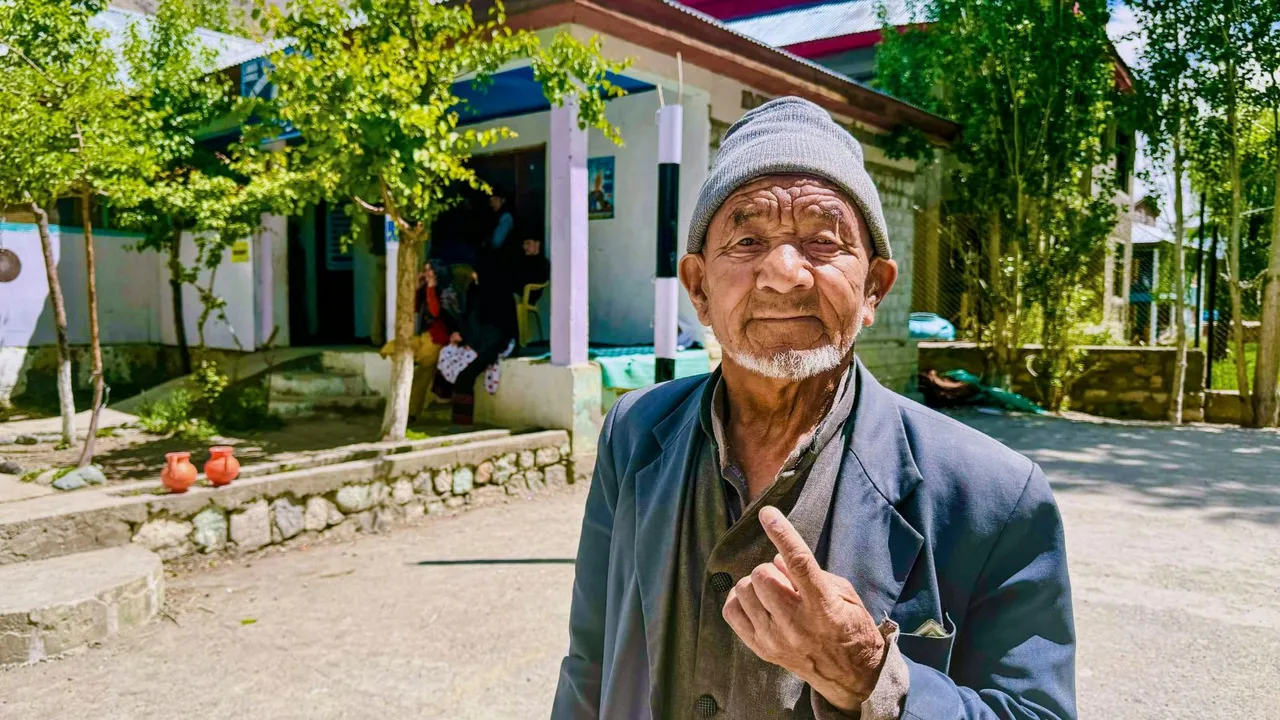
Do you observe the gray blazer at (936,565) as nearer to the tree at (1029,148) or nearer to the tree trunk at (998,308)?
the tree at (1029,148)

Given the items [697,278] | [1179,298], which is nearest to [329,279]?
[1179,298]

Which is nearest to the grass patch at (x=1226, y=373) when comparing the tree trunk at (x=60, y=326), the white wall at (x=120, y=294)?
the white wall at (x=120, y=294)

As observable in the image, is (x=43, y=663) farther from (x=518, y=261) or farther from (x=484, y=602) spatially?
(x=518, y=261)

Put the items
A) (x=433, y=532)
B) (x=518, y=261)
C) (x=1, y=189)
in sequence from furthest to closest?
(x=518, y=261) → (x=433, y=532) → (x=1, y=189)

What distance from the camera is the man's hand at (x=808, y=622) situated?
1021 mm

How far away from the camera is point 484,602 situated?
440 centimetres

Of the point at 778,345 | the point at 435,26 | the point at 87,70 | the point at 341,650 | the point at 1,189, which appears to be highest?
the point at 435,26

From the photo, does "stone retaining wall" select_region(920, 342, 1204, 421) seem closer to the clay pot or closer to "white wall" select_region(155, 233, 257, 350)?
"white wall" select_region(155, 233, 257, 350)

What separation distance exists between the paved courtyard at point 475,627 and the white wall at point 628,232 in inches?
121

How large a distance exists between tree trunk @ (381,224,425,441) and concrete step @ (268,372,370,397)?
2541 mm

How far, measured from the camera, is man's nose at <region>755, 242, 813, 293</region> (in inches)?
51.2

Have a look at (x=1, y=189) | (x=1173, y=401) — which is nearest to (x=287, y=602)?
(x=1, y=189)

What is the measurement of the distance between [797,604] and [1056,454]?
786 centimetres

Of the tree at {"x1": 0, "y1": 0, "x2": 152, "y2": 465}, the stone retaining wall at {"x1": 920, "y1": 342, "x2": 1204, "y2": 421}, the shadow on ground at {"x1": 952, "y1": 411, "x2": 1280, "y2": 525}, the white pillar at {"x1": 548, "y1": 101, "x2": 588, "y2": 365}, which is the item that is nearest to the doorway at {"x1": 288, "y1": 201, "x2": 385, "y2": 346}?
the white pillar at {"x1": 548, "y1": 101, "x2": 588, "y2": 365}
